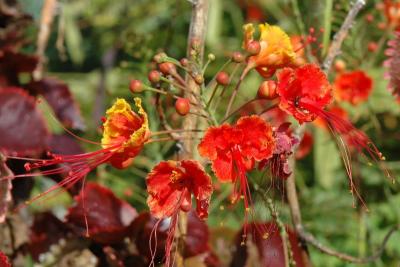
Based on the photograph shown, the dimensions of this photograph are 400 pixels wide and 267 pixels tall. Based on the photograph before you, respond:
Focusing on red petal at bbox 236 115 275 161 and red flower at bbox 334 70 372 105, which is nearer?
red petal at bbox 236 115 275 161

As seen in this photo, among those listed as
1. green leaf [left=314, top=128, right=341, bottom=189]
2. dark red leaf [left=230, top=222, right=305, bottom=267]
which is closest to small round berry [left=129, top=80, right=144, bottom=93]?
dark red leaf [left=230, top=222, right=305, bottom=267]

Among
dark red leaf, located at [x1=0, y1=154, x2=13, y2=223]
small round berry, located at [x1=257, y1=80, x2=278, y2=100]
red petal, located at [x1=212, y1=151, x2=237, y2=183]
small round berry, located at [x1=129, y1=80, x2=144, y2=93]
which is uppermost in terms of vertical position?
small round berry, located at [x1=257, y1=80, x2=278, y2=100]

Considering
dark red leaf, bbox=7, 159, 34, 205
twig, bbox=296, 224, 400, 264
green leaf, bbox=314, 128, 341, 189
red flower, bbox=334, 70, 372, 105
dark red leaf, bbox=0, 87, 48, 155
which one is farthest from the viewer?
green leaf, bbox=314, 128, 341, 189

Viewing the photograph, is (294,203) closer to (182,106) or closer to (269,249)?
(269,249)

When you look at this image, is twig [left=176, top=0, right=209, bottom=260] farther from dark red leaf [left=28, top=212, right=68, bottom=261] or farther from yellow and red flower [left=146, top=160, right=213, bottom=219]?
dark red leaf [left=28, top=212, right=68, bottom=261]

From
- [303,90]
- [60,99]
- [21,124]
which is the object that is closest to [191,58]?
[303,90]

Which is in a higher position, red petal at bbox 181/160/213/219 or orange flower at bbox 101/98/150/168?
orange flower at bbox 101/98/150/168

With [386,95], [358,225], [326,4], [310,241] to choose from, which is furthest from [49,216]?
[386,95]

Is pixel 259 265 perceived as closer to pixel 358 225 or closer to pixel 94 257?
pixel 94 257
